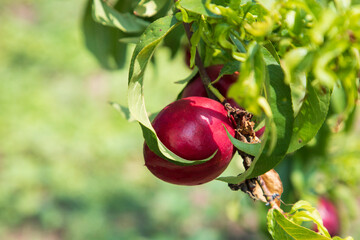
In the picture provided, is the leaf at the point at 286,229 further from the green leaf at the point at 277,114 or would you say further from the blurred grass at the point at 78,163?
the blurred grass at the point at 78,163

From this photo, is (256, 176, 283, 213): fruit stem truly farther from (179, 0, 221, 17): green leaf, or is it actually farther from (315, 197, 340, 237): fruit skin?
(315, 197, 340, 237): fruit skin

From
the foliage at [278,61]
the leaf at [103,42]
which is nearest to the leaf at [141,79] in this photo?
the foliage at [278,61]

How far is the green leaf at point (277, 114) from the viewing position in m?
0.56

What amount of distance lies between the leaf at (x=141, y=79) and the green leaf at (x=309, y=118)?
11cm

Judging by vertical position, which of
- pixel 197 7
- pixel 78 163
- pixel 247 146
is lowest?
pixel 78 163

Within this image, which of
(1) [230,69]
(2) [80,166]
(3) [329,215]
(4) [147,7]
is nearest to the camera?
(1) [230,69]

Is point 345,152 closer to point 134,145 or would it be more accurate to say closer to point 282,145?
point 282,145

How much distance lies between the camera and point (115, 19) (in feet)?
2.92

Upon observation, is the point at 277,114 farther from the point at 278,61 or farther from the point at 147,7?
the point at 147,7

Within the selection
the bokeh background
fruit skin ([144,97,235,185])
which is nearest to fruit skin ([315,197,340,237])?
the bokeh background

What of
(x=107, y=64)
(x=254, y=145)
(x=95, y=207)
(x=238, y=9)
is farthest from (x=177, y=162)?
(x=95, y=207)

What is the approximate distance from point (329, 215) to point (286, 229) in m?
0.77

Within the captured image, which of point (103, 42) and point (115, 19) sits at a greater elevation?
point (115, 19)

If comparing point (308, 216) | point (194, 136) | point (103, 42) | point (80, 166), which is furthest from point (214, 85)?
point (80, 166)
